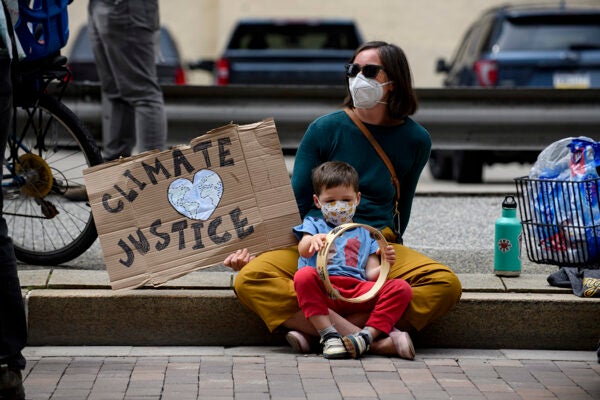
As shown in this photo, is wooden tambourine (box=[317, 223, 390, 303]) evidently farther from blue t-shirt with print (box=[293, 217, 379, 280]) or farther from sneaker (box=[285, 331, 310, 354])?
sneaker (box=[285, 331, 310, 354])

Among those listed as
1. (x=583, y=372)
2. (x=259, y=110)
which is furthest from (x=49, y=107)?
(x=259, y=110)

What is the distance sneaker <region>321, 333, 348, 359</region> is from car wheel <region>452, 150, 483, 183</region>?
17.7ft

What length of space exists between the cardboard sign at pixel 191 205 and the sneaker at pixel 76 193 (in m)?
0.70

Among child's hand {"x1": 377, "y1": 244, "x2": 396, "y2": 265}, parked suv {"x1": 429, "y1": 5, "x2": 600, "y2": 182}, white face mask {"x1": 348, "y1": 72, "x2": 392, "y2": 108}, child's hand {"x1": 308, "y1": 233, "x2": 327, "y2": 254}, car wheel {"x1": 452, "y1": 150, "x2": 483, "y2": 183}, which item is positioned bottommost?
car wheel {"x1": 452, "y1": 150, "x2": 483, "y2": 183}

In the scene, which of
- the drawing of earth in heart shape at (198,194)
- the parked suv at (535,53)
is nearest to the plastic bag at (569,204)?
the drawing of earth in heart shape at (198,194)

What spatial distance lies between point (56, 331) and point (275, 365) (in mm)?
996

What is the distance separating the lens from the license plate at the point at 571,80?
11.2 metres

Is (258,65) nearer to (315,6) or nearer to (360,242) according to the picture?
(360,242)

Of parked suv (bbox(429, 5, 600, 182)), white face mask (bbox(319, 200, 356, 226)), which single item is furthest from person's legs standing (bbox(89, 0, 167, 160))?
parked suv (bbox(429, 5, 600, 182))

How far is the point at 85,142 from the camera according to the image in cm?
584

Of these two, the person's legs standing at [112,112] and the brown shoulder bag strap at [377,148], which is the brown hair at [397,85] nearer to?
the brown shoulder bag strap at [377,148]

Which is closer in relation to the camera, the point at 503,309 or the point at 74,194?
the point at 503,309

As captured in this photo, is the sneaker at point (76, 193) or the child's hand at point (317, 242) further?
the sneaker at point (76, 193)

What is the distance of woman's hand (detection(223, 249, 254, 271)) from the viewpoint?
17.4ft
